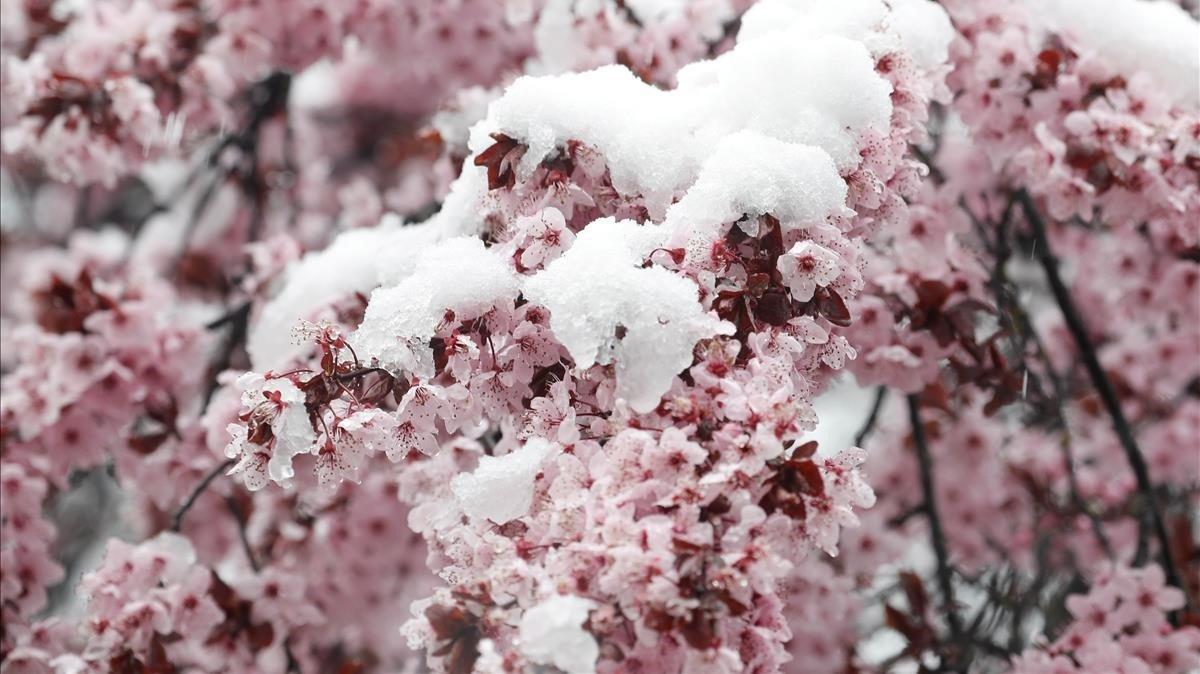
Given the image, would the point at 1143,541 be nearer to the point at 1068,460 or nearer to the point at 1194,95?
the point at 1068,460

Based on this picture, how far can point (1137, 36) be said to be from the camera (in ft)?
7.24

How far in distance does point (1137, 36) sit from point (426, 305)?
144 centimetres

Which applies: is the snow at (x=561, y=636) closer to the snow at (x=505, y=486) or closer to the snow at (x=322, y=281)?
the snow at (x=505, y=486)

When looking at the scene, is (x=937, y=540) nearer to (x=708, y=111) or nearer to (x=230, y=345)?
(x=708, y=111)

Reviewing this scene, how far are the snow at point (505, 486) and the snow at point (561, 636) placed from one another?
216 millimetres

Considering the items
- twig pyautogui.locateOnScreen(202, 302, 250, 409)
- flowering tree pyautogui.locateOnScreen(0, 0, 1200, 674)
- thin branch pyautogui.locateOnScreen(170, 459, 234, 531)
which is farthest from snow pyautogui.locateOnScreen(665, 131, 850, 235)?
twig pyautogui.locateOnScreen(202, 302, 250, 409)

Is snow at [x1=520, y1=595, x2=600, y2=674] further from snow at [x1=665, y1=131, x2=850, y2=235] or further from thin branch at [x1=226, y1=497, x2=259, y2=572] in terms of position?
thin branch at [x1=226, y1=497, x2=259, y2=572]

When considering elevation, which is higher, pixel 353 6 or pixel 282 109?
pixel 353 6

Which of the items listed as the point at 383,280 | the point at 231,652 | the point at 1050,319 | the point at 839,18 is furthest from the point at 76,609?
the point at 839,18

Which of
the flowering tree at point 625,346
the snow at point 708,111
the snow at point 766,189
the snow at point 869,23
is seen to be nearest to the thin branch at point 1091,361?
the flowering tree at point 625,346

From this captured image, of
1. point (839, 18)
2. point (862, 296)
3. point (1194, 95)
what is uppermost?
point (839, 18)

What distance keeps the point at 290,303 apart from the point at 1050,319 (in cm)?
254

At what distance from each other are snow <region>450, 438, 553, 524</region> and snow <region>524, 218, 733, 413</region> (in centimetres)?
13

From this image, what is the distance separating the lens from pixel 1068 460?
3.01 metres
